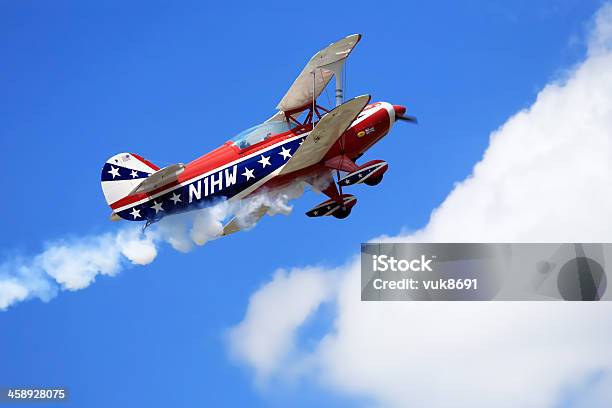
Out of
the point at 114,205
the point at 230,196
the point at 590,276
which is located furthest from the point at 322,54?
the point at 590,276

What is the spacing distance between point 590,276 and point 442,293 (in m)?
3.43

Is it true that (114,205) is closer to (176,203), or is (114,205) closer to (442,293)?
(176,203)

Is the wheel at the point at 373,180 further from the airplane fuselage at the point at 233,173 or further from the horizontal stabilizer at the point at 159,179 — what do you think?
the horizontal stabilizer at the point at 159,179

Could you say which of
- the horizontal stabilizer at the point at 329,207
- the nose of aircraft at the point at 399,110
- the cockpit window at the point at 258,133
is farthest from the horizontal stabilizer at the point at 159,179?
the nose of aircraft at the point at 399,110

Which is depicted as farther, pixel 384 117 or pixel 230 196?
pixel 384 117

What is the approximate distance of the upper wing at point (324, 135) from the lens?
88.9 ft

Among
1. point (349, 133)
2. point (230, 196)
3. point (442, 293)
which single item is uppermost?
point (349, 133)

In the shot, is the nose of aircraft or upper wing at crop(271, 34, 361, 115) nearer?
upper wing at crop(271, 34, 361, 115)

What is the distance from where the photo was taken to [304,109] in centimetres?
2908

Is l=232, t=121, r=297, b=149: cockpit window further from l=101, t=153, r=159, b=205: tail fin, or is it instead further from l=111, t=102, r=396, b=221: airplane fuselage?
l=101, t=153, r=159, b=205: tail fin

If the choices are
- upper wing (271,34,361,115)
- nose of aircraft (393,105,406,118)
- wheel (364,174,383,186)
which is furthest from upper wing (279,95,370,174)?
nose of aircraft (393,105,406,118)

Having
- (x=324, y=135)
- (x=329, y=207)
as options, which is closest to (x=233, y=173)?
(x=324, y=135)

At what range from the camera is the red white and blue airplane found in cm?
2691

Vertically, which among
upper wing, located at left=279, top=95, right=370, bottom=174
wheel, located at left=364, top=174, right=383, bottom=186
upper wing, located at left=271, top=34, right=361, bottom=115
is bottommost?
wheel, located at left=364, top=174, right=383, bottom=186
